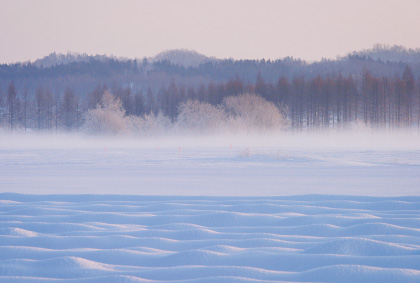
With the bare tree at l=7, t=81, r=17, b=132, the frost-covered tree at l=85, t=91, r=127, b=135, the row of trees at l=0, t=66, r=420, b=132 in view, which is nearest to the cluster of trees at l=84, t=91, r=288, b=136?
the frost-covered tree at l=85, t=91, r=127, b=135

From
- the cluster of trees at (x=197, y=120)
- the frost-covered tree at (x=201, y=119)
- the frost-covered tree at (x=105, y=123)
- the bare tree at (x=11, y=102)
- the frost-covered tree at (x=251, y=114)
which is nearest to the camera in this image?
the frost-covered tree at (x=105, y=123)

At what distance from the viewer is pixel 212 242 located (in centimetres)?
435

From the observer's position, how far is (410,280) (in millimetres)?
3098

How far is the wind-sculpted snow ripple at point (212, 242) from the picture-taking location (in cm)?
336

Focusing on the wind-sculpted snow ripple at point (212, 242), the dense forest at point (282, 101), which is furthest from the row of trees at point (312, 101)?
the wind-sculpted snow ripple at point (212, 242)

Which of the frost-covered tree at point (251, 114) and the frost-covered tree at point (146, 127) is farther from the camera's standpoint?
the frost-covered tree at point (146, 127)

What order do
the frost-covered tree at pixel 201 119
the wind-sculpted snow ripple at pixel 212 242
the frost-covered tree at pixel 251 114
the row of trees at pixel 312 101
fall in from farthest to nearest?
the row of trees at pixel 312 101 → the frost-covered tree at pixel 201 119 → the frost-covered tree at pixel 251 114 → the wind-sculpted snow ripple at pixel 212 242

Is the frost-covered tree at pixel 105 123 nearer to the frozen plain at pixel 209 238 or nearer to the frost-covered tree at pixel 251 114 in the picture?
the frost-covered tree at pixel 251 114

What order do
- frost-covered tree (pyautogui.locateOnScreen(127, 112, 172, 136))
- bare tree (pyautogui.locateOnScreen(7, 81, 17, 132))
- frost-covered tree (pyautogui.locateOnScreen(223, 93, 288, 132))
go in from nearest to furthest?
1. frost-covered tree (pyautogui.locateOnScreen(223, 93, 288, 132))
2. frost-covered tree (pyautogui.locateOnScreen(127, 112, 172, 136))
3. bare tree (pyautogui.locateOnScreen(7, 81, 17, 132))

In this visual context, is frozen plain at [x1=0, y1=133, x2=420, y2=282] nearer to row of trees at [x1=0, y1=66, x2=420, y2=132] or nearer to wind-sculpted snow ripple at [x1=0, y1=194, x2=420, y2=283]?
wind-sculpted snow ripple at [x1=0, y1=194, x2=420, y2=283]

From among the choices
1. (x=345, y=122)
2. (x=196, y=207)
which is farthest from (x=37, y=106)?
(x=196, y=207)

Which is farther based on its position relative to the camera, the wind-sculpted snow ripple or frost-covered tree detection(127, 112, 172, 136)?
frost-covered tree detection(127, 112, 172, 136)

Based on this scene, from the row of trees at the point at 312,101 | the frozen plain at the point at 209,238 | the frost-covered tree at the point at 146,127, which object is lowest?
the frozen plain at the point at 209,238

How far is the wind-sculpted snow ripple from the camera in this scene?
11.0 feet
